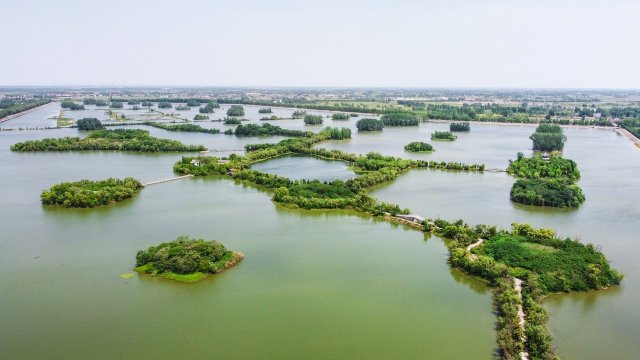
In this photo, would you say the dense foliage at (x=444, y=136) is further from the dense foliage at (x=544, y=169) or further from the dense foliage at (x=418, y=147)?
the dense foliage at (x=544, y=169)

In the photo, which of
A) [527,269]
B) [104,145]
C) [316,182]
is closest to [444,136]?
[316,182]

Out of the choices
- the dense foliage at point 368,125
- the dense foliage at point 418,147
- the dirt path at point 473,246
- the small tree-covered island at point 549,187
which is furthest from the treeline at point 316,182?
the dense foliage at point 368,125

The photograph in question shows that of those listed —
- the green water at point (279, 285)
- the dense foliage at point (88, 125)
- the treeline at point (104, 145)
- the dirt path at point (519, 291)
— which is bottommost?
the green water at point (279, 285)

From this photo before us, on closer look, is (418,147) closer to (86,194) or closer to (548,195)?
(548,195)

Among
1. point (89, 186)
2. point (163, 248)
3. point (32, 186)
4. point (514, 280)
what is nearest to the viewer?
point (514, 280)

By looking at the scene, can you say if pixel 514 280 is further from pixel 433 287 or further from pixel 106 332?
pixel 106 332

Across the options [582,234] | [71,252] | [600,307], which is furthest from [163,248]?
[582,234]
